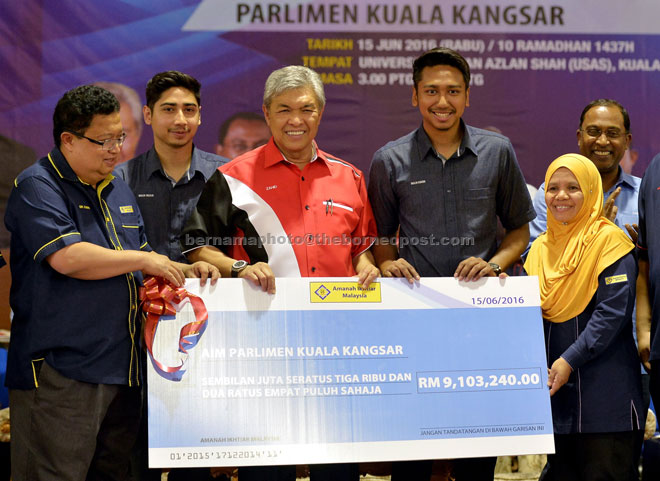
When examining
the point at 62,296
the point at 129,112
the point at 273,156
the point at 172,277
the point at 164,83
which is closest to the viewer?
the point at 62,296

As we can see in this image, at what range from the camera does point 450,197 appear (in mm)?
3252

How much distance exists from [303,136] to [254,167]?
0.28 metres

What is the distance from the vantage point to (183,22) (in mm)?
4930

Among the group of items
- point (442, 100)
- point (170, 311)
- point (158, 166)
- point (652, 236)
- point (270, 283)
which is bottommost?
point (170, 311)

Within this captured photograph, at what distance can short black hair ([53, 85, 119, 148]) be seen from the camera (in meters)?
2.64

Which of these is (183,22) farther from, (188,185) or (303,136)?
(303,136)

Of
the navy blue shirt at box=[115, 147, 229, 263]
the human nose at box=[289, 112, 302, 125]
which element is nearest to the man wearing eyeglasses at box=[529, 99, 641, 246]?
the human nose at box=[289, 112, 302, 125]

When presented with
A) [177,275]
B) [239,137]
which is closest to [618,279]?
[177,275]

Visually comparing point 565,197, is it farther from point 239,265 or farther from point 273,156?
point 239,265

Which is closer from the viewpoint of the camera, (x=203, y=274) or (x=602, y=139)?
(x=203, y=274)

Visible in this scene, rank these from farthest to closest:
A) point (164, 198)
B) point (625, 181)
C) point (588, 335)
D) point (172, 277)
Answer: point (625, 181)
point (164, 198)
point (588, 335)
point (172, 277)

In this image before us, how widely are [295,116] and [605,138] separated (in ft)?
6.56

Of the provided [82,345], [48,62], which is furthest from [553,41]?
[82,345]

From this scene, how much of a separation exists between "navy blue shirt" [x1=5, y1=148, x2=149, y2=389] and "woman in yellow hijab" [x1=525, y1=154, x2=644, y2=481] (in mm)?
1803
